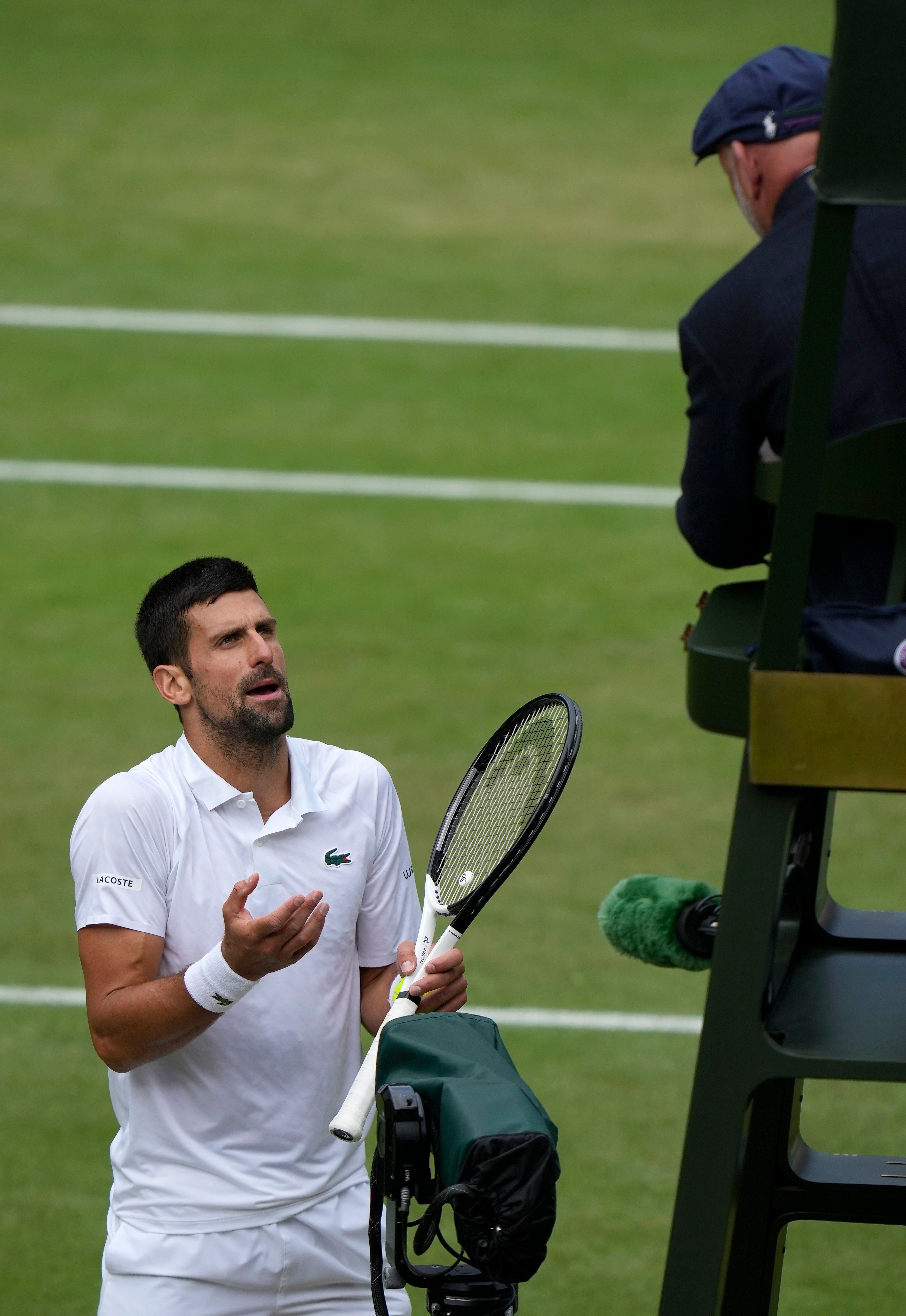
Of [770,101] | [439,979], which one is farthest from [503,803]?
[770,101]

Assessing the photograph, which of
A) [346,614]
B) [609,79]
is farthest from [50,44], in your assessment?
[346,614]

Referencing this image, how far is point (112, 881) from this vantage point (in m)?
4.16

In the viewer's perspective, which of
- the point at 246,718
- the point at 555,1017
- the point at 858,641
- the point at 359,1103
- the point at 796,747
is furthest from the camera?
the point at 555,1017

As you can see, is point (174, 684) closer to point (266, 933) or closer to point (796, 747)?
point (266, 933)

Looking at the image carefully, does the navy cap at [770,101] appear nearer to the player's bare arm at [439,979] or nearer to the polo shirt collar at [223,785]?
the polo shirt collar at [223,785]

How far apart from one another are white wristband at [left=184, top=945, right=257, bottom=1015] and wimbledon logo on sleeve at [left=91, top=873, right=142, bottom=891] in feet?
0.90

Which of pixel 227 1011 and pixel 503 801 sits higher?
pixel 503 801

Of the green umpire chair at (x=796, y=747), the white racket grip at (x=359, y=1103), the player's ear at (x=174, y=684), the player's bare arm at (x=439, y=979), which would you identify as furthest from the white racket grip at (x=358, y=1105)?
the player's ear at (x=174, y=684)

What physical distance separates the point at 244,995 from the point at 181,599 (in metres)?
0.86

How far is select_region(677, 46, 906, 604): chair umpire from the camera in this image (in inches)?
156

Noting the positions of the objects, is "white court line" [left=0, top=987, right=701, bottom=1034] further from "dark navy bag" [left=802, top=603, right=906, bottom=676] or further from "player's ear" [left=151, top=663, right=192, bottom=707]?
"dark navy bag" [left=802, top=603, right=906, bottom=676]

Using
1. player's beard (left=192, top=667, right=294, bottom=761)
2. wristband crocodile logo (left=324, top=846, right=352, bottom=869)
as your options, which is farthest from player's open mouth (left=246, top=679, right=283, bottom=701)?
wristband crocodile logo (left=324, top=846, right=352, bottom=869)

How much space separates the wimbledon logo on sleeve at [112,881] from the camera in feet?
13.6

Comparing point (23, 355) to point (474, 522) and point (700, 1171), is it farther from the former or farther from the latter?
point (700, 1171)
